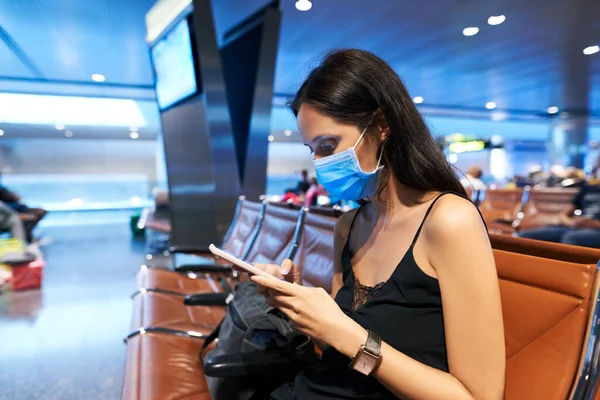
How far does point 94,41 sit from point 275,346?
24.2 feet

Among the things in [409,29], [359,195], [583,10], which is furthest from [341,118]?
[583,10]

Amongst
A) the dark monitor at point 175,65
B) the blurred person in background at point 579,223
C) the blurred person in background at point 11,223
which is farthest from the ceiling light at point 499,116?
the blurred person in background at point 11,223

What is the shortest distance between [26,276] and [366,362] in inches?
192

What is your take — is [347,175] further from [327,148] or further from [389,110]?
[389,110]

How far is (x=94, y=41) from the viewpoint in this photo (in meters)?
6.72

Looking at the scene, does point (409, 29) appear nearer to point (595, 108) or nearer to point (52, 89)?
point (52, 89)

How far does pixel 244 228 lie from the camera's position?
3.28 metres

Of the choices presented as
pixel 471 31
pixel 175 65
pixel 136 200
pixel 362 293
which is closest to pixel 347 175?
pixel 362 293

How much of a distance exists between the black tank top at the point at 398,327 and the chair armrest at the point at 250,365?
0.19m

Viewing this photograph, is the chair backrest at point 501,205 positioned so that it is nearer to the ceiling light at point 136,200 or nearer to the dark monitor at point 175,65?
the dark monitor at point 175,65

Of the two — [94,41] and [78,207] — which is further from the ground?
[94,41]

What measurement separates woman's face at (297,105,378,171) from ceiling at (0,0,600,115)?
305 centimetres

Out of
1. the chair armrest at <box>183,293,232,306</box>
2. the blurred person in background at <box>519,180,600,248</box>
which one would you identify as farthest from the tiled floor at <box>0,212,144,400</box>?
the blurred person in background at <box>519,180,600,248</box>

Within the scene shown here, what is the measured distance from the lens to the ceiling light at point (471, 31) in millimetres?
6352
